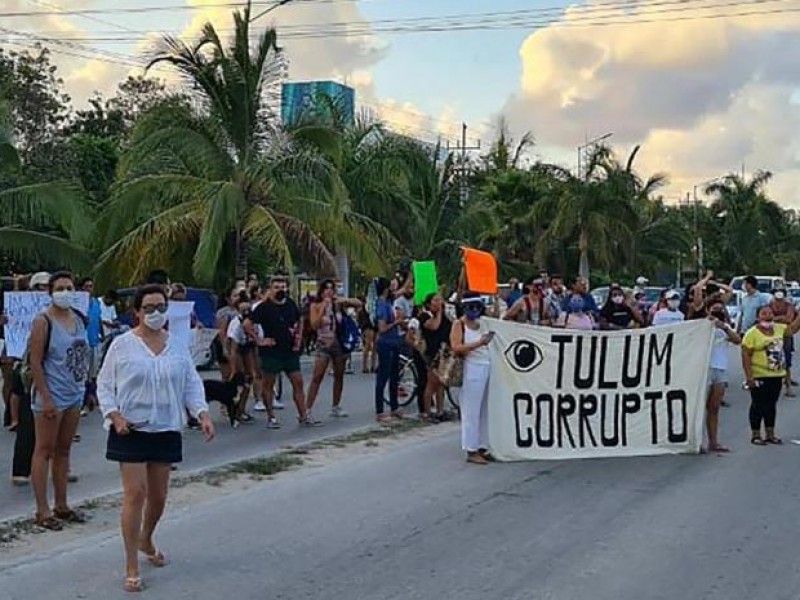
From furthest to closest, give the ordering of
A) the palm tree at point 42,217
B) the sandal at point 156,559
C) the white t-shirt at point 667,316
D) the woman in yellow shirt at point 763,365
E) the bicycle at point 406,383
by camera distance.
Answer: the palm tree at point 42,217 → the white t-shirt at point 667,316 → the bicycle at point 406,383 → the woman in yellow shirt at point 763,365 → the sandal at point 156,559

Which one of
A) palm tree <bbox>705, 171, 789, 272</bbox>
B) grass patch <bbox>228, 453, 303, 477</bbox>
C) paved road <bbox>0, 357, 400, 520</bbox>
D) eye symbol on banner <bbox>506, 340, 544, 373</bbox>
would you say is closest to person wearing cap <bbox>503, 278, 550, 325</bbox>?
paved road <bbox>0, 357, 400, 520</bbox>

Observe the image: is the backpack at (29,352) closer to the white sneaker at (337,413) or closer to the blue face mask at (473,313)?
the blue face mask at (473,313)

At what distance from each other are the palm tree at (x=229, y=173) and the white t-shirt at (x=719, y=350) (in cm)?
1239

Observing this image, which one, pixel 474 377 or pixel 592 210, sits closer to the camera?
pixel 474 377

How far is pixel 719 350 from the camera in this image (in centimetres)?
1237

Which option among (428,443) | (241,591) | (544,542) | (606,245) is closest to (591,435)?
(428,443)

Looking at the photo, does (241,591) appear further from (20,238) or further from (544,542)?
(20,238)

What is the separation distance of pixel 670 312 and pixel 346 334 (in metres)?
5.04

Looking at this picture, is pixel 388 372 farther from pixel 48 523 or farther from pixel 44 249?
pixel 44 249

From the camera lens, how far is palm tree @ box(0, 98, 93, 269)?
74.4 ft

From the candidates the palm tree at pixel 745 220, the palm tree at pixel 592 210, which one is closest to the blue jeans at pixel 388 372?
the palm tree at pixel 592 210

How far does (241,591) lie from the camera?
6762 millimetres

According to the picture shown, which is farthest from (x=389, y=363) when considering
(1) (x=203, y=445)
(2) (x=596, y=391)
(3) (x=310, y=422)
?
(2) (x=596, y=391)

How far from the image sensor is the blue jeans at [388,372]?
15.0 meters
